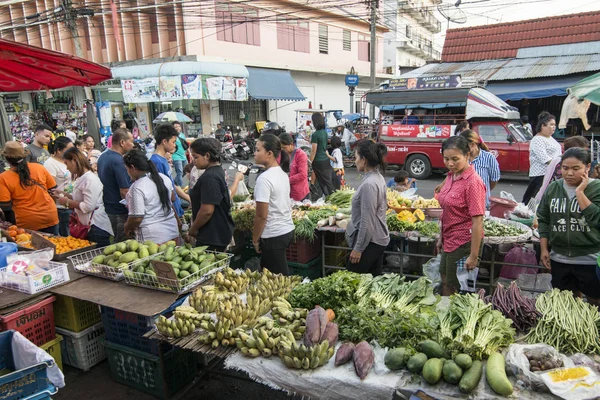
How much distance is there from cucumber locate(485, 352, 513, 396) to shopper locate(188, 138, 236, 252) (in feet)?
8.35

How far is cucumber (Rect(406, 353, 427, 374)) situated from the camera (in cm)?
222

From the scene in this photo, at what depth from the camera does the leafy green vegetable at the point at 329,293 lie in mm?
2873

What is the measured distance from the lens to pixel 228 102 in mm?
20703

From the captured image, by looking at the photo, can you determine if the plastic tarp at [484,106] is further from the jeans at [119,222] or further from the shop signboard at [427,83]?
the jeans at [119,222]

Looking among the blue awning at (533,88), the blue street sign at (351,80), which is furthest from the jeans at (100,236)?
the blue awning at (533,88)

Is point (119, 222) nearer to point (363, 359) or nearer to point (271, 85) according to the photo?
point (363, 359)

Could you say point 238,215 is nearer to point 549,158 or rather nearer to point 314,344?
point 314,344

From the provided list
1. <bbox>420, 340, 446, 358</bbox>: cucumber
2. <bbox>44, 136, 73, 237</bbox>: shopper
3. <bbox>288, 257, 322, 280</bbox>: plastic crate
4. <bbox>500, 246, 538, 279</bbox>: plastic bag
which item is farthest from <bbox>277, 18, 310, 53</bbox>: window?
<bbox>420, 340, 446, 358</bbox>: cucumber

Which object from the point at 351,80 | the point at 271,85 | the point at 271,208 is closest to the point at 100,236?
the point at 271,208

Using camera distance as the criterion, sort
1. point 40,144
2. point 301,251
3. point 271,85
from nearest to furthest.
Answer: point 301,251, point 40,144, point 271,85

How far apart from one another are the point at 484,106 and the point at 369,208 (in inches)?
420

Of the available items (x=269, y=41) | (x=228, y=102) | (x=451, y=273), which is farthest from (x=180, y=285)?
(x=269, y=41)

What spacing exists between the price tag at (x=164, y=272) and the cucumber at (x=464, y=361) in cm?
211

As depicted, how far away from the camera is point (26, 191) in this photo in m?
4.93
